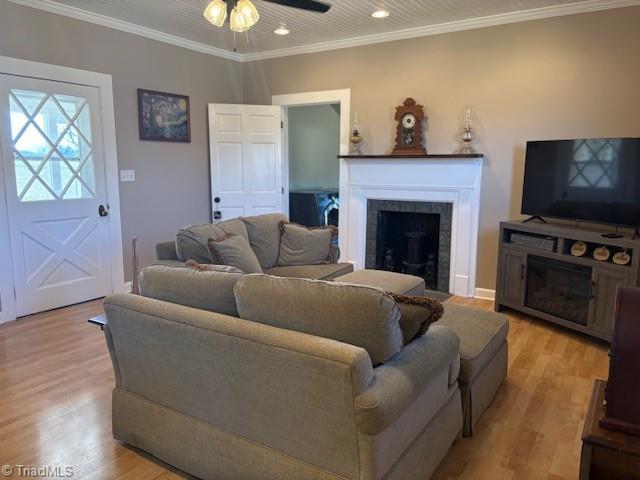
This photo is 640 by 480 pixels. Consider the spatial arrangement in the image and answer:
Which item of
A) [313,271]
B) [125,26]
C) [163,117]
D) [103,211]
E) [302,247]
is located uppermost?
[125,26]

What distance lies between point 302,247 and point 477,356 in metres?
2.00

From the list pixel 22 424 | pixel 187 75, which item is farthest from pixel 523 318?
pixel 187 75

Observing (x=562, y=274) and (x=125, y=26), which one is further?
(x=125, y=26)

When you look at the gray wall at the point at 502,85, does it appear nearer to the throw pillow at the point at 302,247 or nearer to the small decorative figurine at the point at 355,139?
the small decorative figurine at the point at 355,139

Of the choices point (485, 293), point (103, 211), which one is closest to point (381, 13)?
point (485, 293)

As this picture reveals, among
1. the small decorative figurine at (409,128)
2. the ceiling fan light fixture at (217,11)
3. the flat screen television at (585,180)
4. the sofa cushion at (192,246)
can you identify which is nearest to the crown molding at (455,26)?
the small decorative figurine at (409,128)

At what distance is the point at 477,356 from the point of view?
228cm

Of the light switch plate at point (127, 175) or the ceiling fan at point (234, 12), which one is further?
the light switch plate at point (127, 175)

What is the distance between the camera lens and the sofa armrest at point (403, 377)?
1.44 m

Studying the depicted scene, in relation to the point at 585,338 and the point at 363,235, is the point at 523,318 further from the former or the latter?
the point at 363,235

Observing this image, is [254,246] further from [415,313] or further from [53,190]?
[415,313]

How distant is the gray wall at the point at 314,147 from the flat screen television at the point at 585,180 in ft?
13.0

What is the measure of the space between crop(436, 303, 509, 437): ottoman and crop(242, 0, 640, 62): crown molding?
9.34ft

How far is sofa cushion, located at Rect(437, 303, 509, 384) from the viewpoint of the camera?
88.6 inches
